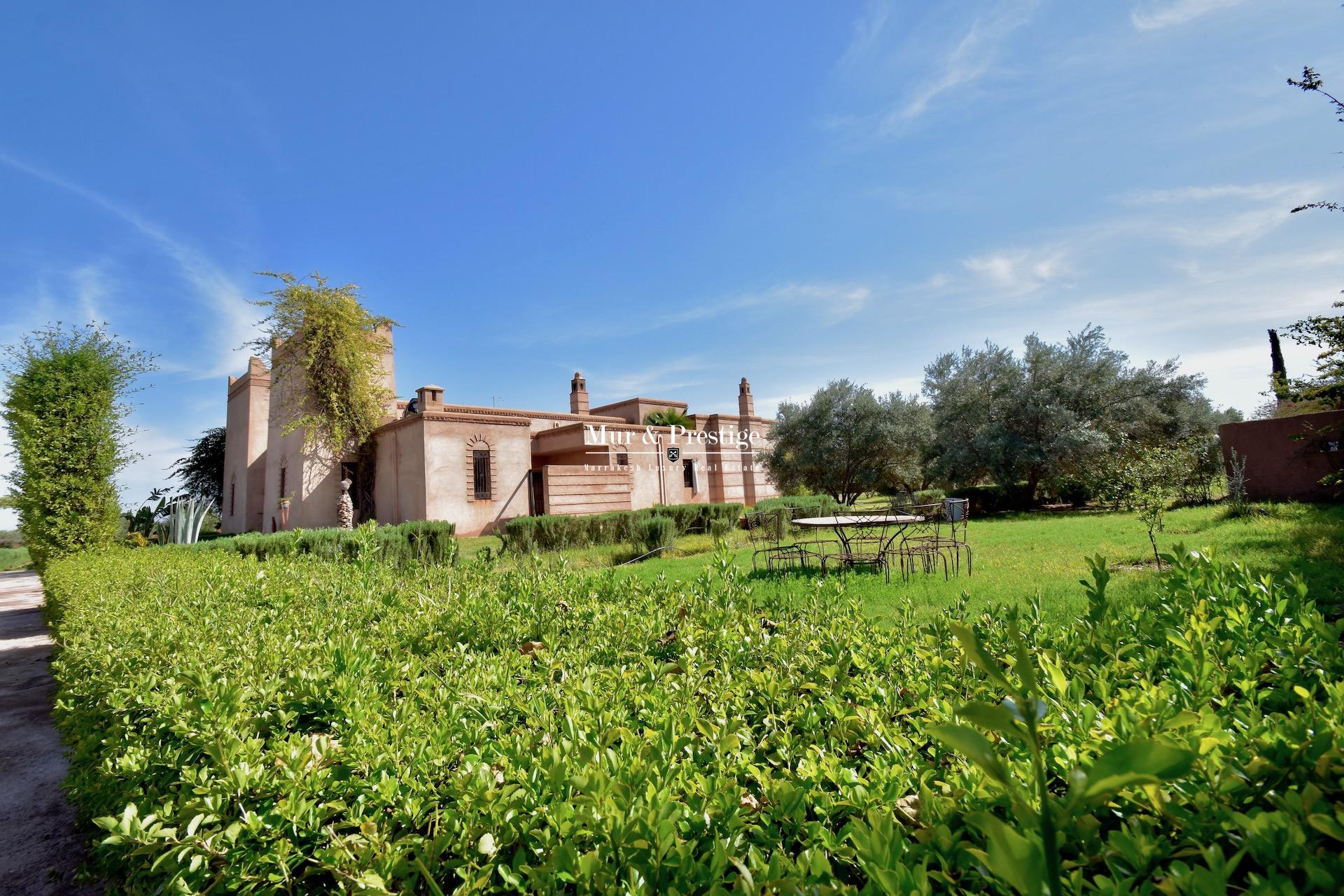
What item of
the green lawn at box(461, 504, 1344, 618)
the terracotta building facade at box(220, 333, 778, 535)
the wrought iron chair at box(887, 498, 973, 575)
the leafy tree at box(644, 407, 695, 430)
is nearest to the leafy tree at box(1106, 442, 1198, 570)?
the green lawn at box(461, 504, 1344, 618)

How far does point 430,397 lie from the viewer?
63.6 ft

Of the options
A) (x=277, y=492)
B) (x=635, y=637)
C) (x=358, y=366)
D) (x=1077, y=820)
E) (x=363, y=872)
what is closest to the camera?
(x=1077, y=820)

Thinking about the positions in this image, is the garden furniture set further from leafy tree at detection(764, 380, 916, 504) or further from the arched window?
the arched window

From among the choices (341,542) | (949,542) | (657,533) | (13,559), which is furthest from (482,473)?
(13,559)

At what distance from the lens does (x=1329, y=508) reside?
37.2 ft

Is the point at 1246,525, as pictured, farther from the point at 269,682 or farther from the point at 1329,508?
the point at 269,682

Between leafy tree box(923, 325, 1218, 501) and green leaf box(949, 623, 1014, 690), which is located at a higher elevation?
leafy tree box(923, 325, 1218, 501)

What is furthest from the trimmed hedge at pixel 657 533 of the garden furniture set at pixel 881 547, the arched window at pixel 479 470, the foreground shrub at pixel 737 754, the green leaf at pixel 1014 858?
the green leaf at pixel 1014 858

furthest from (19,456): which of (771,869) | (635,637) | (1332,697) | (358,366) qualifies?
(1332,697)

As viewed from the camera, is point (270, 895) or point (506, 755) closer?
point (270, 895)

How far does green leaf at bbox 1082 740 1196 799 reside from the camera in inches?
16.7

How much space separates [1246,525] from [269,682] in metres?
13.8

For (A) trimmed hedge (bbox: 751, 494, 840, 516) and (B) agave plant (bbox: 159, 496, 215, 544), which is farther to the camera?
(A) trimmed hedge (bbox: 751, 494, 840, 516)

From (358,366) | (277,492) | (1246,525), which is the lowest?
(1246,525)
